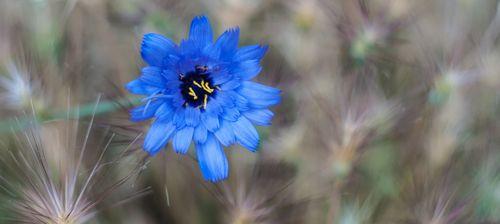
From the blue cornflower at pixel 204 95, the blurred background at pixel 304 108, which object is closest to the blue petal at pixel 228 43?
the blue cornflower at pixel 204 95

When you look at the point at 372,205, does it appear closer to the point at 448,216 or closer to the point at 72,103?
the point at 448,216

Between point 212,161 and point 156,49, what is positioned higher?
point 156,49

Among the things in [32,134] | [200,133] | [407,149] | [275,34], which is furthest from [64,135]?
[407,149]

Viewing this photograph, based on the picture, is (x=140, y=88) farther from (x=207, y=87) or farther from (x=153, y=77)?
(x=207, y=87)

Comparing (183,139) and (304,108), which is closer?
(183,139)

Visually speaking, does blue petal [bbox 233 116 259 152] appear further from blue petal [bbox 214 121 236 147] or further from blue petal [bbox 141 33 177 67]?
blue petal [bbox 141 33 177 67]

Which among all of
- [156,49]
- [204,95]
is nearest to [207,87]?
[204,95]

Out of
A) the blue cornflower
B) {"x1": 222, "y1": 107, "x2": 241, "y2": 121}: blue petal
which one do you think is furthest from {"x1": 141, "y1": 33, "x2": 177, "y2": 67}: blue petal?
{"x1": 222, "y1": 107, "x2": 241, "y2": 121}: blue petal

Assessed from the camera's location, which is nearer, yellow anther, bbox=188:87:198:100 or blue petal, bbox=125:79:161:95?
blue petal, bbox=125:79:161:95
